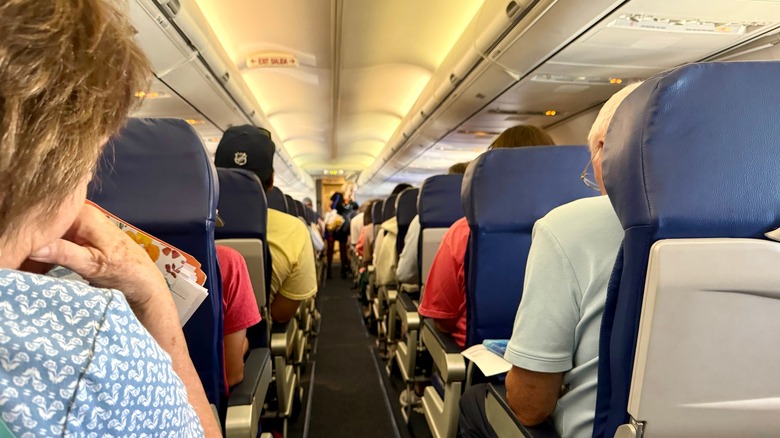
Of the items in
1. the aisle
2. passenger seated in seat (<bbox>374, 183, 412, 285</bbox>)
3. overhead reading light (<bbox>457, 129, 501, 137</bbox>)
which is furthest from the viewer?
overhead reading light (<bbox>457, 129, 501, 137</bbox>)

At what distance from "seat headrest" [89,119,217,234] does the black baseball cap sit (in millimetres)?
1020

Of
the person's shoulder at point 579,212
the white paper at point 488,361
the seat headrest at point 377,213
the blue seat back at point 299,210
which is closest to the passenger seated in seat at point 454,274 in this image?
the white paper at point 488,361

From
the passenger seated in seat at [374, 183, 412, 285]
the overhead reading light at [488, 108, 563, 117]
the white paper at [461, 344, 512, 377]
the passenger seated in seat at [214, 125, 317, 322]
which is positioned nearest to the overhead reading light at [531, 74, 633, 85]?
the overhead reading light at [488, 108, 563, 117]

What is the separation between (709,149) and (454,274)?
54.7 inches

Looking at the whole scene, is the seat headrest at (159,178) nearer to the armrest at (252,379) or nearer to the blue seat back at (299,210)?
the armrest at (252,379)

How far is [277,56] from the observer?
505cm

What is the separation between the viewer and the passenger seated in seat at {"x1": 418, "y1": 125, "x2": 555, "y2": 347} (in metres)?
1.94

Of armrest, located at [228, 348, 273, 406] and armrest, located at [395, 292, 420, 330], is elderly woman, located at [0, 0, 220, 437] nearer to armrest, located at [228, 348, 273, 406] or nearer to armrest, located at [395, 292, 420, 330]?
armrest, located at [228, 348, 273, 406]

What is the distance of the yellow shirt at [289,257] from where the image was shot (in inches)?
87.4

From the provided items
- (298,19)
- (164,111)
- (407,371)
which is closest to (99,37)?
(407,371)

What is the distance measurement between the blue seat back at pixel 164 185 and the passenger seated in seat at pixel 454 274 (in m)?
1.17

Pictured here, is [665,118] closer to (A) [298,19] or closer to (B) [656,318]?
(B) [656,318]

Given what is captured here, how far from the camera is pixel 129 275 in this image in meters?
0.68

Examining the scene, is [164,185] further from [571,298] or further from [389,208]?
[389,208]
